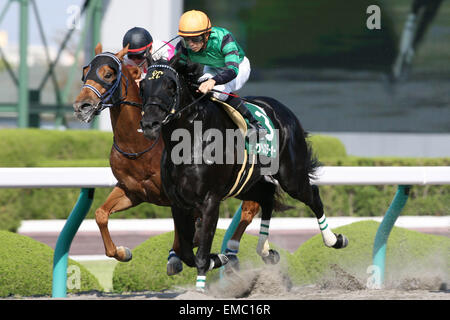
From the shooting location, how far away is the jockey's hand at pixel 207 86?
12.7 feet

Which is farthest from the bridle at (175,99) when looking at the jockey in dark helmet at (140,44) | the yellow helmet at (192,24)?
the jockey in dark helmet at (140,44)

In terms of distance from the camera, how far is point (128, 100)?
183 inches

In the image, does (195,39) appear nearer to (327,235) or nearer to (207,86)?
(207,86)

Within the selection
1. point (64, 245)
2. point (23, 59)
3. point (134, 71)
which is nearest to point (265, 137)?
point (134, 71)

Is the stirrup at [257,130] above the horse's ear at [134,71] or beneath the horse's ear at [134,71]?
beneath

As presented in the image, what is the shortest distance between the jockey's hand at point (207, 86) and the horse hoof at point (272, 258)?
1.37 m

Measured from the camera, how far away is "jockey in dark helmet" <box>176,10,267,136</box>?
3910mm

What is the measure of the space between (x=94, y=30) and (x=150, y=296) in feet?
33.9

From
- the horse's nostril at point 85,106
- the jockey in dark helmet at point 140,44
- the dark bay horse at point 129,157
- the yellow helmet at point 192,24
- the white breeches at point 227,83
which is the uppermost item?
the yellow helmet at point 192,24

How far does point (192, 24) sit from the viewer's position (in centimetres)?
391

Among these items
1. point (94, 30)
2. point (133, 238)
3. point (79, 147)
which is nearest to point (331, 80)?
point (94, 30)

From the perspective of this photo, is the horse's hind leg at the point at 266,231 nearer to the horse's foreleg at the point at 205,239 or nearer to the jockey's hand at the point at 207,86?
the horse's foreleg at the point at 205,239

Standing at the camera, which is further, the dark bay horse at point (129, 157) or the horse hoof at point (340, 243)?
the horse hoof at point (340, 243)
